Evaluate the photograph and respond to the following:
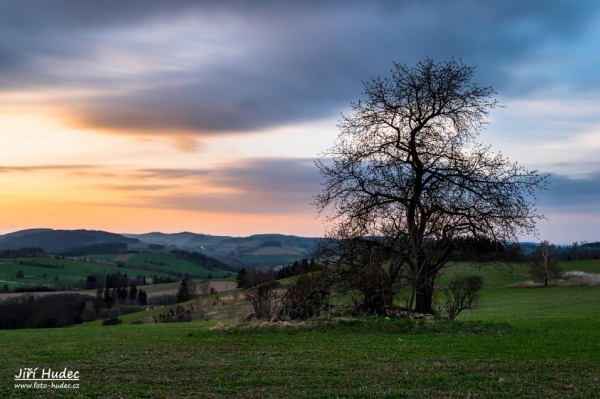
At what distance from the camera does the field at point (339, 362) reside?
394 inches

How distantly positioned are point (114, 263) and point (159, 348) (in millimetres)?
170086

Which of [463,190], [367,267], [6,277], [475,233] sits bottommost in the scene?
[6,277]

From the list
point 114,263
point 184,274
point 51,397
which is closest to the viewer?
point 51,397

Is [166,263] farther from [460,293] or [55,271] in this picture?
[460,293]

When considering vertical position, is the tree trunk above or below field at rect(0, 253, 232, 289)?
above

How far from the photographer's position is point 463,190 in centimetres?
2341

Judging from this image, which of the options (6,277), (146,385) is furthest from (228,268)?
(146,385)

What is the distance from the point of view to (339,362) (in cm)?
1290

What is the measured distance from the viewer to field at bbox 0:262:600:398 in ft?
32.8

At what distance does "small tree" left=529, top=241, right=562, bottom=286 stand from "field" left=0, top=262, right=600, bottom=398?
191ft

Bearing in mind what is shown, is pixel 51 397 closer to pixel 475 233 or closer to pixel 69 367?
pixel 69 367

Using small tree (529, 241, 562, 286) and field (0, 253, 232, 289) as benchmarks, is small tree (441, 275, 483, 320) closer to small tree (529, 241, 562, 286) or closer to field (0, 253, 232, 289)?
small tree (529, 241, 562, 286)

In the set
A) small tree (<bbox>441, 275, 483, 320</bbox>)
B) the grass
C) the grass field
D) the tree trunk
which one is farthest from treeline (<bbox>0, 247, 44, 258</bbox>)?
the tree trunk

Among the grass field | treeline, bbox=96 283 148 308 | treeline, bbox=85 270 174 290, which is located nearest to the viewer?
treeline, bbox=96 283 148 308
